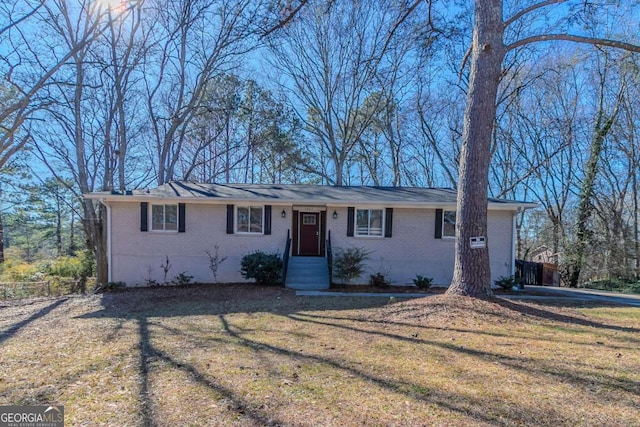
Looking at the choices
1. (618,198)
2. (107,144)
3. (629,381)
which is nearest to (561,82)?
(618,198)

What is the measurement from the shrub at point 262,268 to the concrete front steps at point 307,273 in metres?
0.49

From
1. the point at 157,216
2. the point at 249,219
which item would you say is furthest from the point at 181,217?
the point at 249,219

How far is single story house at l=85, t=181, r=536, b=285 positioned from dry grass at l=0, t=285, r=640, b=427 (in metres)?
3.81

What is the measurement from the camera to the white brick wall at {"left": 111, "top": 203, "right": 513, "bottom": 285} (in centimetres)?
1048

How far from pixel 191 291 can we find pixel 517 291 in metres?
10.1

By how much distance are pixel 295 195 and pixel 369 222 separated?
2704 millimetres

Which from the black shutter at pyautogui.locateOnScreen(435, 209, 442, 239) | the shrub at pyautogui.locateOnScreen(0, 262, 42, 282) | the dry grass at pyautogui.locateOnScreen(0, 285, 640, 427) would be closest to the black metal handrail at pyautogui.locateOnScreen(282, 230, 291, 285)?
the dry grass at pyautogui.locateOnScreen(0, 285, 640, 427)

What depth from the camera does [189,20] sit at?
14477mm

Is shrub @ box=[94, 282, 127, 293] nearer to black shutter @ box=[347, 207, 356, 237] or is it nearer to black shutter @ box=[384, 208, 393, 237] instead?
black shutter @ box=[347, 207, 356, 237]

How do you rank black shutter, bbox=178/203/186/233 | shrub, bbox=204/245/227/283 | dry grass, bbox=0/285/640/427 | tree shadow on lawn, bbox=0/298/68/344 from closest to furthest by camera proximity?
dry grass, bbox=0/285/640/427, tree shadow on lawn, bbox=0/298/68/344, black shutter, bbox=178/203/186/233, shrub, bbox=204/245/227/283

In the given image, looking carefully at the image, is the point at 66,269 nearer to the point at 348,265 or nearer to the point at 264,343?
the point at 348,265

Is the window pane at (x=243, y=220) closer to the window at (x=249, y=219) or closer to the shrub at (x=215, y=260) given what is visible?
the window at (x=249, y=219)

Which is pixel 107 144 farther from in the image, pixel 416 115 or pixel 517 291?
pixel 517 291

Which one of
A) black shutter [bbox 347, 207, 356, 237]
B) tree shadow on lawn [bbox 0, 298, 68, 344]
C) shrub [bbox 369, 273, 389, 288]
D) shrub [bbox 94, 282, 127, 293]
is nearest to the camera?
tree shadow on lawn [bbox 0, 298, 68, 344]
